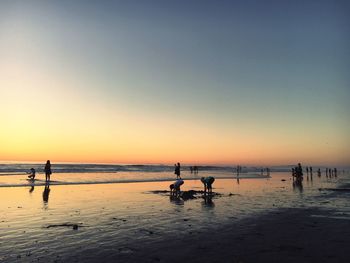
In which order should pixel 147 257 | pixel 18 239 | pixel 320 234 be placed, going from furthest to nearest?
pixel 320 234
pixel 18 239
pixel 147 257

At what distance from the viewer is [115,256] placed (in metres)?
10.5

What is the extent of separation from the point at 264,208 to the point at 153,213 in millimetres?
7728

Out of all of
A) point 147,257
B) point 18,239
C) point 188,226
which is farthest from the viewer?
point 188,226

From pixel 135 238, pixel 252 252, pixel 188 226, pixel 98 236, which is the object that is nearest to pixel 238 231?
pixel 188 226

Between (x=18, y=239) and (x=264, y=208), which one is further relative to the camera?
(x=264, y=208)

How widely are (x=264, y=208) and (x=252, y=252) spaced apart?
11362 mm

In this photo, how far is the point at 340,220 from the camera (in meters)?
17.2

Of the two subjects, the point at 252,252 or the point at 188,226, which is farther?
the point at 188,226

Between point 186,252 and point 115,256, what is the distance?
2387 millimetres

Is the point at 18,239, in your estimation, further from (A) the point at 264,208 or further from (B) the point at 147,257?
(A) the point at 264,208

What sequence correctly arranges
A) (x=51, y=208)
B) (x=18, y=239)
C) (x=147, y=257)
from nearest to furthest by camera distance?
(x=147, y=257)
(x=18, y=239)
(x=51, y=208)

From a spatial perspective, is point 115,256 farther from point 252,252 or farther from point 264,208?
point 264,208

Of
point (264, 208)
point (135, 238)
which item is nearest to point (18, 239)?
point (135, 238)

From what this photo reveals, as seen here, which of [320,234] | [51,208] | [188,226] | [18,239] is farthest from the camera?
[51,208]
